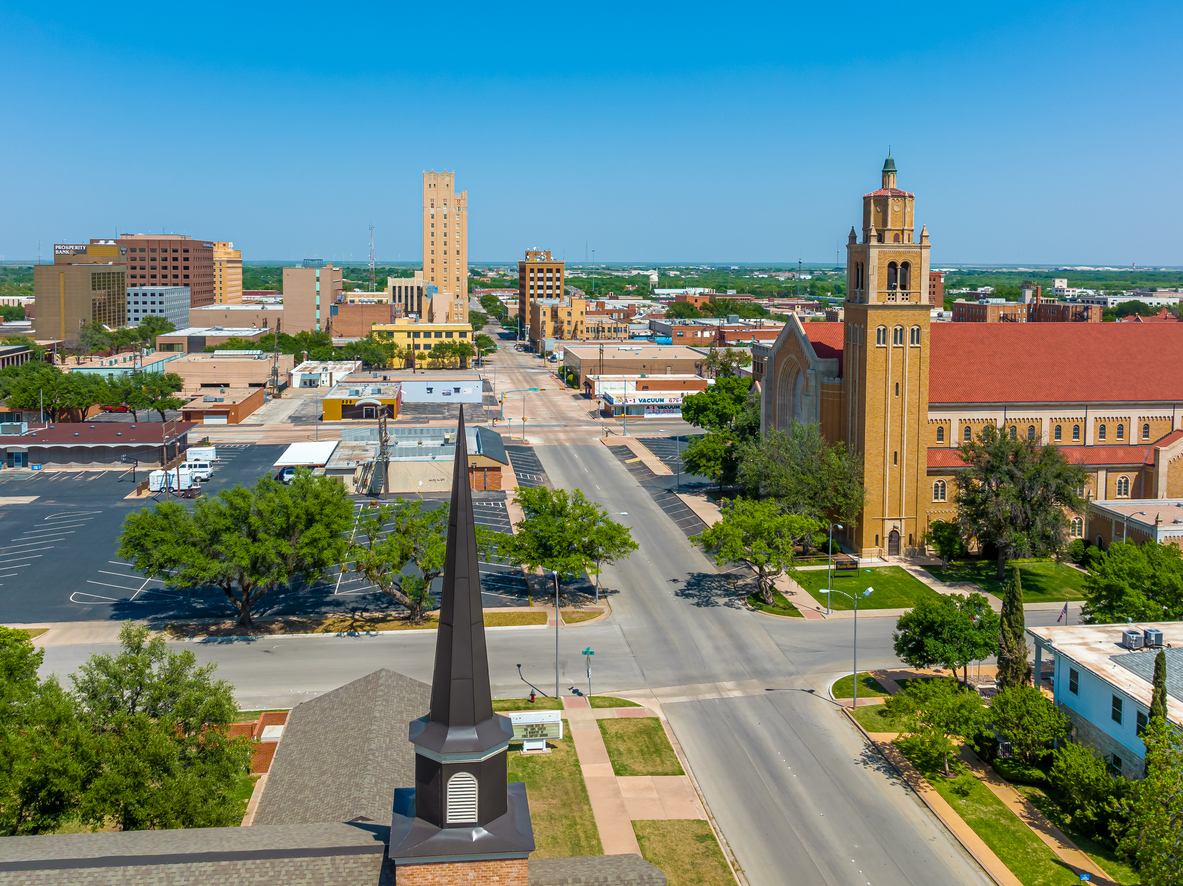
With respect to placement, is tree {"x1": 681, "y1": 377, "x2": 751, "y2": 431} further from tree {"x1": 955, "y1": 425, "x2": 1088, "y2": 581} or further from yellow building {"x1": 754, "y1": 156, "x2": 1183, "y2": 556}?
tree {"x1": 955, "y1": 425, "x2": 1088, "y2": 581}

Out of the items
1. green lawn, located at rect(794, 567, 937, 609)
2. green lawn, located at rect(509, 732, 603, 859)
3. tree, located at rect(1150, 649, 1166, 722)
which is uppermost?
tree, located at rect(1150, 649, 1166, 722)

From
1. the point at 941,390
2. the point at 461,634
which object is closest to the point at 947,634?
the point at 941,390

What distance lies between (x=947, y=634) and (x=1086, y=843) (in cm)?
1040

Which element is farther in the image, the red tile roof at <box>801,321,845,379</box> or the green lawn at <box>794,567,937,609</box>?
the red tile roof at <box>801,321,845,379</box>

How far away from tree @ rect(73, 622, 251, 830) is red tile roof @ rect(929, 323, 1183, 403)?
48.1 metres

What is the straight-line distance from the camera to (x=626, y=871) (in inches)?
768

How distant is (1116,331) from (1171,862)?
50.6 m

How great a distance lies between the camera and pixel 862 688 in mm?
42625

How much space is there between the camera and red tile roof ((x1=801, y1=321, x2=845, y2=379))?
67062 millimetres

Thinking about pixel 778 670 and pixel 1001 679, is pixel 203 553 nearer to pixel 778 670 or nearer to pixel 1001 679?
pixel 778 670

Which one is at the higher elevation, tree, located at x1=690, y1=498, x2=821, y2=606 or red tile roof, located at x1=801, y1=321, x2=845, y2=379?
red tile roof, located at x1=801, y1=321, x2=845, y2=379

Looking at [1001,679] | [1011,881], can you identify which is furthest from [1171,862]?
[1001,679]

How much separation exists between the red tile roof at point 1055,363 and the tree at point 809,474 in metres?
8.23

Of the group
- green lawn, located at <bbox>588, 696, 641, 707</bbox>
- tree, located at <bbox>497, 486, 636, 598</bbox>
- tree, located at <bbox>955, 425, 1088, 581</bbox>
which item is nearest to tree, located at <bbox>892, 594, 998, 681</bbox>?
green lawn, located at <bbox>588, 696, 641, 707</bbox>
